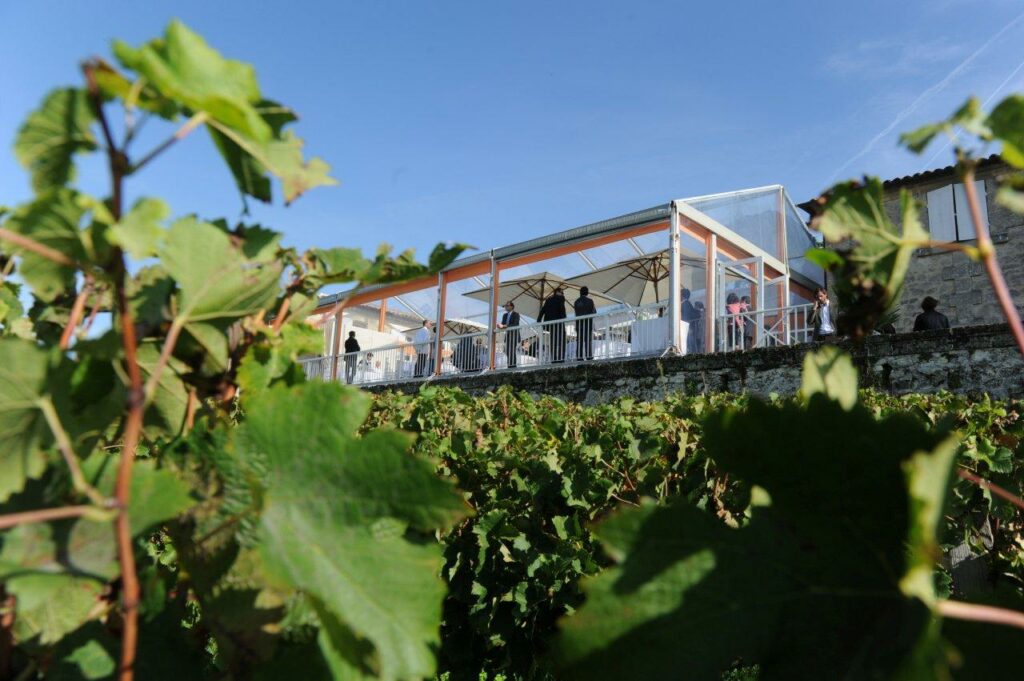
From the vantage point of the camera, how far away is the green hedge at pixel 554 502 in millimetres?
2865

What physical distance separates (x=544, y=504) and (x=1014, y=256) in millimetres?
18005

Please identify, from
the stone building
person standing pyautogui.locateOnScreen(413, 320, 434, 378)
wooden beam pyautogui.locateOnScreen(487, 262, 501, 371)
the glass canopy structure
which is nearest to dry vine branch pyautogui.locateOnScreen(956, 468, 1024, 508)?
the glass canopy structure

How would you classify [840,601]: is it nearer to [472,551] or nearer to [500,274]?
[472,551]

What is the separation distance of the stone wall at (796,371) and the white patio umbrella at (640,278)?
448 cm

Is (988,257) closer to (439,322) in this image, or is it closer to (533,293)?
(533,293)

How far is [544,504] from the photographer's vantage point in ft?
10.1

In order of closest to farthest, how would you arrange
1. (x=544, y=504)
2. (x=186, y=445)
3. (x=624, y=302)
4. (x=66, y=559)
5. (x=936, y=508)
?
(x=936, y=508) → (x=66, y=559) → (x=186, y=445) → (x=544, y=504) → (x=624, y=302)

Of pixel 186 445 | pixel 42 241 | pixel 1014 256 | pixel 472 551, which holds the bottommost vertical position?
pixel 472 551

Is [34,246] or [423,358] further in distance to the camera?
[423,358]

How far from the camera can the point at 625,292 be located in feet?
52.6

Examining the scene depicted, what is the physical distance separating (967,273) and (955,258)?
0.56 meters

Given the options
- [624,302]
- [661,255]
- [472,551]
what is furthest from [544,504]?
[624,302]

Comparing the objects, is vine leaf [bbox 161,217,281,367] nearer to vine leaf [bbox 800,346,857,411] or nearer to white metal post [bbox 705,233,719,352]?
vine leaf [bbox 800,346,857,411]

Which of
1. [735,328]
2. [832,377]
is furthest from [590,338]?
[832,377]
